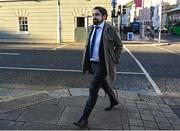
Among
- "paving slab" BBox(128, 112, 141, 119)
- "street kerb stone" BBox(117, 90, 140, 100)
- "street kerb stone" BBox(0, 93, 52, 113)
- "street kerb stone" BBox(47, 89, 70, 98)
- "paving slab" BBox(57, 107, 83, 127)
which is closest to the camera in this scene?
"paving slab" BBox(57, 107, 83, 127)

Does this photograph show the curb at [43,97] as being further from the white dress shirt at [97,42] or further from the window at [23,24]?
the window at [23,24]

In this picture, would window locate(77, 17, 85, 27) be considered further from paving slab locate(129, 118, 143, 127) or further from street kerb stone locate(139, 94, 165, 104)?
paving slab locate(129, 118, 143, 127)

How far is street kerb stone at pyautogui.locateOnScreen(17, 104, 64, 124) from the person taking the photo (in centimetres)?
479

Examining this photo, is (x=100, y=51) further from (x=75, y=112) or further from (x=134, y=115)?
(x=134, y=115)

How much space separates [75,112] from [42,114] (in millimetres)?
604

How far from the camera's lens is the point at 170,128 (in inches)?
184

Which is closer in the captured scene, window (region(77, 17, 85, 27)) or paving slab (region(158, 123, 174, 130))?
paving slab (region(158, 123, 174, 130))

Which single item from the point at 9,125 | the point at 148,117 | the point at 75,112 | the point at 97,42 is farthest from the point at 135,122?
the point at 9,125

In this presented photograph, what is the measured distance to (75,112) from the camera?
5.20 meters

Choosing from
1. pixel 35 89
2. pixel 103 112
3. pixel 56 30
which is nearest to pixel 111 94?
pixel 103 112

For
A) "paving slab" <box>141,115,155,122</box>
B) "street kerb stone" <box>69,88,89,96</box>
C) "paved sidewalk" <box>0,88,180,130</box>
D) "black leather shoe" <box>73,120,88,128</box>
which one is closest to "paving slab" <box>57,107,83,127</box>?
"paved sidewalk" <box>0,88,180,130</box>

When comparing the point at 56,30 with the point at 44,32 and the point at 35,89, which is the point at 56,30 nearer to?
the point at 44,32

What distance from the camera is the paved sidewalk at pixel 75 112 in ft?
15.3

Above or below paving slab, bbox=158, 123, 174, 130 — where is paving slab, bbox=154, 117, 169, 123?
above
